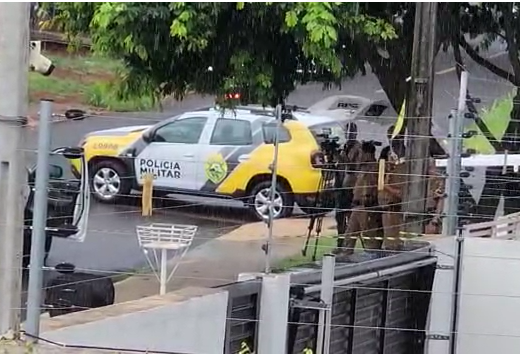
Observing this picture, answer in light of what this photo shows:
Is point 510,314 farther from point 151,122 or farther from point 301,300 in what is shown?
point 151,122

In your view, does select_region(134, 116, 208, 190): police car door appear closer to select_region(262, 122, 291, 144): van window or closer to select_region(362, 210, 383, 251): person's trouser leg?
select_region(262, 122, 291, 144): van window

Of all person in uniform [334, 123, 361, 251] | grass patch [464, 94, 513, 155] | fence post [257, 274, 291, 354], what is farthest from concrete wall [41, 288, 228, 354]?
grass patch [464, 94, 513, 155]

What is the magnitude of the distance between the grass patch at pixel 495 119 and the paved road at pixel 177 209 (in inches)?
4.0

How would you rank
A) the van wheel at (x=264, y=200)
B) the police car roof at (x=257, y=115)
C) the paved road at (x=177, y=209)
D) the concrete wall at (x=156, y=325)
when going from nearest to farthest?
1. the concrete wall at (x=156, y=325)
2. the paved road at (x=177, y=209)
3. the police car roof at (x=257, y=115)
4. the van wheel at (x=264, y=200)

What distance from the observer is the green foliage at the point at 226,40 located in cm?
573

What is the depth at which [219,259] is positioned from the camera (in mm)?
7688

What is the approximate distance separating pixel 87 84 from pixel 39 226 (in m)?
5.20

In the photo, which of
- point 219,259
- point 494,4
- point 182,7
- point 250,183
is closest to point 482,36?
point 494,4

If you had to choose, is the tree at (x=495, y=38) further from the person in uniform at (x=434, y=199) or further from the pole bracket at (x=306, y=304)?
the pole bracket at (x=306, y=304)

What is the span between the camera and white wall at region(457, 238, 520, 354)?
671 cm

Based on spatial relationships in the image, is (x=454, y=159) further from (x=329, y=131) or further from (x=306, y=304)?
(x=329, y=131)

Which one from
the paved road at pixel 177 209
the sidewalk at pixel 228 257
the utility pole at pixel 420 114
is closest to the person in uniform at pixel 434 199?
the utility pole at pixel 420 114

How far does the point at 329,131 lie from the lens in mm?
9953

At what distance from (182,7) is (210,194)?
4.38m
